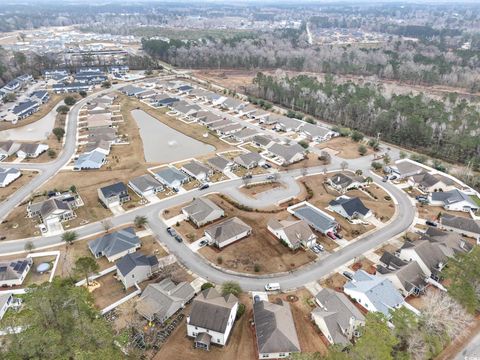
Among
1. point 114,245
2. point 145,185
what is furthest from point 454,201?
point 114,245

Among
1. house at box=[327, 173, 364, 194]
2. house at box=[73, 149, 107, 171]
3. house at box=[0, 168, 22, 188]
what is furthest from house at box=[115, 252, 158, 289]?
house at box=[0, 168, 22, 188]

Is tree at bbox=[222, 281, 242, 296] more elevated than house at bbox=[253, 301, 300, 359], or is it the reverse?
house at bbox=[253, 301, 300, 359]

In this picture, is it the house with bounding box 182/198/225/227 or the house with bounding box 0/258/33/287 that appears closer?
the house with bounding box 0/258/33/287

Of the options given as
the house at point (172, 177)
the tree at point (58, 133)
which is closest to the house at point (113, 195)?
the house at point (172, 177)

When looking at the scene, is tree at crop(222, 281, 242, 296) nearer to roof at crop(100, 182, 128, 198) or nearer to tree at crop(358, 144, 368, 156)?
roof at crop(100, 182, 128, 198)

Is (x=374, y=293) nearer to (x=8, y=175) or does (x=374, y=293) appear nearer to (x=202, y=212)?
(x=202, y=212)

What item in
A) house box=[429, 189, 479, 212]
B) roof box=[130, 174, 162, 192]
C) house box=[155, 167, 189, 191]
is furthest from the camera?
house box=[155, 167, 189, 191]
